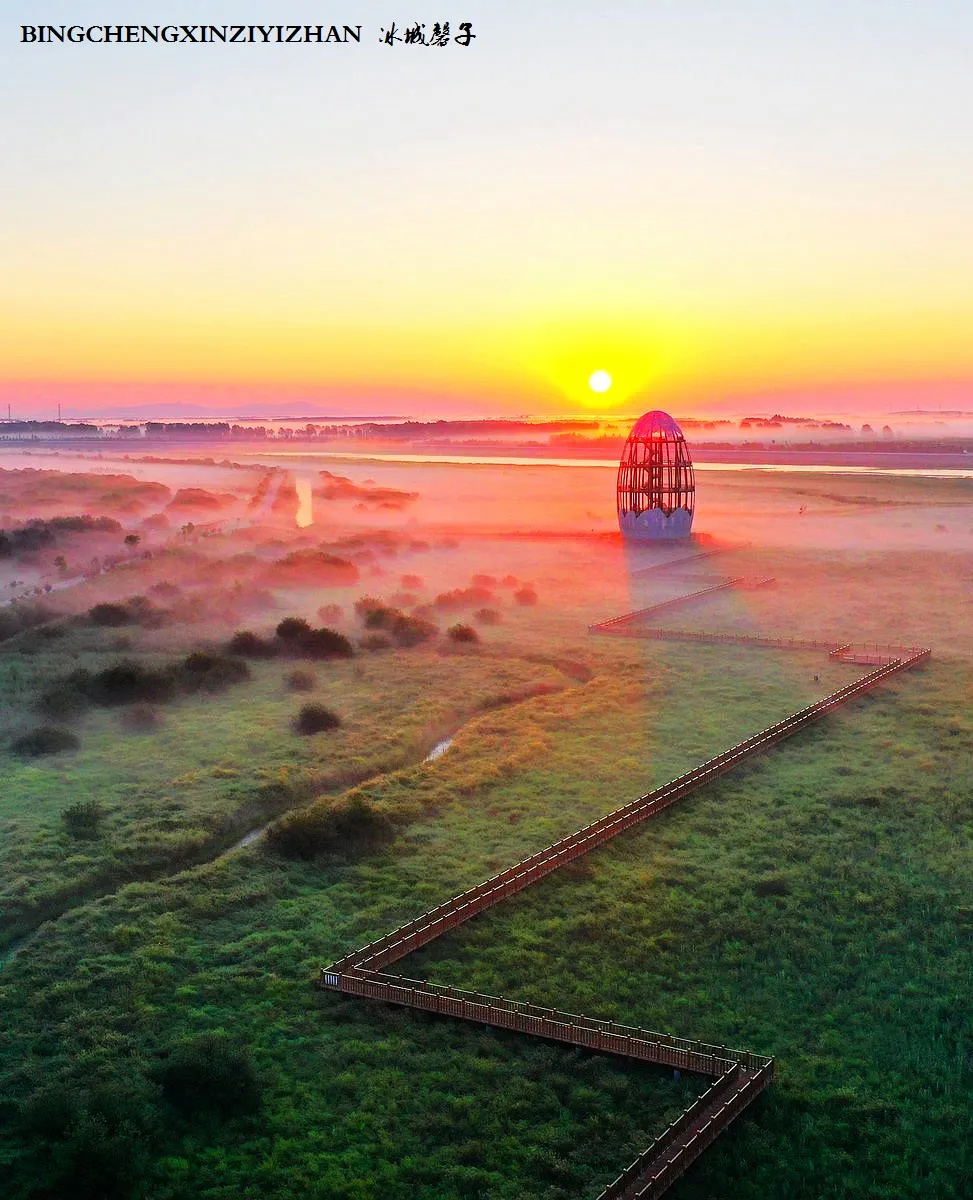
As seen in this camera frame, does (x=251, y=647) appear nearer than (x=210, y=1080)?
No

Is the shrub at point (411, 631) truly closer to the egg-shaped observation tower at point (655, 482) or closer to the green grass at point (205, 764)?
the green grass at point (205, 764)

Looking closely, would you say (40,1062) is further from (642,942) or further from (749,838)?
(749,838)

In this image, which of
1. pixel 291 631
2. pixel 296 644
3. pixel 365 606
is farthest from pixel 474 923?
pixel 365 606

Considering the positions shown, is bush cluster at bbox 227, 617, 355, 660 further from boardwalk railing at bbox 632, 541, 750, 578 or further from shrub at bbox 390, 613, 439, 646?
boardwalk railing at bbox 632, 541, 750, 578

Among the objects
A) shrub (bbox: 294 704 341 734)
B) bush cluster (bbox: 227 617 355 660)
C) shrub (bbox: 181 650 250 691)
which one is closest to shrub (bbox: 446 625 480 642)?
bush cluster (bbox: 227 617 355 660)

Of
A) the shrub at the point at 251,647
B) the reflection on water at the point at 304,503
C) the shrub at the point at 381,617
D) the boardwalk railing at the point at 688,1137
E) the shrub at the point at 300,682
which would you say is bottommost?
the boardwalk railing at the point at 688,1137

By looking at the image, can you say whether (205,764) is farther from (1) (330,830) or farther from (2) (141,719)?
(1) (330,830)

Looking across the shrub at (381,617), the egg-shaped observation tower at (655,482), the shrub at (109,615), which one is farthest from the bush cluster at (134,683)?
the egg-shaped observation tower at (655,482)
